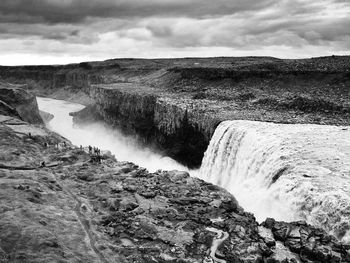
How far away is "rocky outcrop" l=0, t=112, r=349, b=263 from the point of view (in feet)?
42.6

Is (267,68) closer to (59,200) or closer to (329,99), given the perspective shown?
(329,99)

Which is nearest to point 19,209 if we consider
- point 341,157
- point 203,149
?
point 341,157

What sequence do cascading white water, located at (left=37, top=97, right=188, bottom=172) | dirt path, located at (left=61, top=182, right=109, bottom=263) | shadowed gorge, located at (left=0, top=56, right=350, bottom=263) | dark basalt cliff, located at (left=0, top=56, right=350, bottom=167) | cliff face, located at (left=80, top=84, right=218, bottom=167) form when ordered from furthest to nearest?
1. cascading white water, located at (left=37, top=97, right=188, bottom=172)
2. cliff face, located at (left=80, top=84, right=218, bottom=167)
3. dark basalt cliff, located at (left=0, top=56, right=350, bottom=167)
4. shadowed gorge, located at (left=0, top=56, right=350, bottom=263)
5. dirt path, located at (left=61, top=182, right=109, bottom=263)

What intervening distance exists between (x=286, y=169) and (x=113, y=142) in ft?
120

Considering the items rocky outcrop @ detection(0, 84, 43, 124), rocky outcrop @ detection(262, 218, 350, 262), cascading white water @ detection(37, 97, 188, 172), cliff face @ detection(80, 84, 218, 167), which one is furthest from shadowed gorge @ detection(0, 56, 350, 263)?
rocky outcrop @ detection(0, 84, 43, 124)

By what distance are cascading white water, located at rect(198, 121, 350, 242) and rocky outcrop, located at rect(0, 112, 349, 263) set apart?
5.95ft

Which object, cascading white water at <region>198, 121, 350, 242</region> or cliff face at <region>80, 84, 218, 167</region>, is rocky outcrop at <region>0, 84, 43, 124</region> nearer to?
cliff face at <region>80, 84, 218, 167</region>

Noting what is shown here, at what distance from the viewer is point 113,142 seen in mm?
53594

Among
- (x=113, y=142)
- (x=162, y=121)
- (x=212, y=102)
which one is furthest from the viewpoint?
(x=113, y=142)

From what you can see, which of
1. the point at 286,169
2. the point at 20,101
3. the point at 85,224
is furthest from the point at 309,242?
the point at 20,101

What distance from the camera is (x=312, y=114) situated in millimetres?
32812

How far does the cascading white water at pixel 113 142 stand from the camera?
4071 cm

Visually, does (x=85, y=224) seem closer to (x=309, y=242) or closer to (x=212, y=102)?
(x=309, y=242)

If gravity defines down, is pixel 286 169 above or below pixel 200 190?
above
